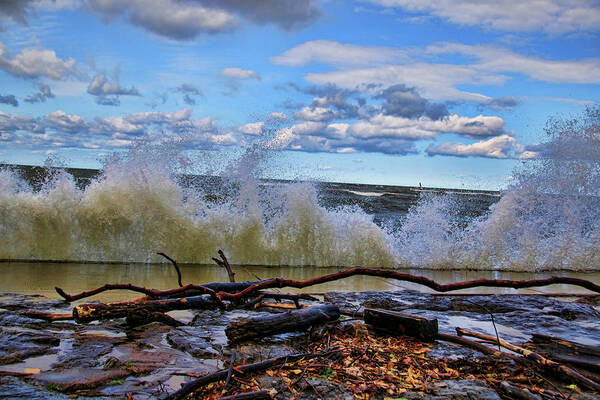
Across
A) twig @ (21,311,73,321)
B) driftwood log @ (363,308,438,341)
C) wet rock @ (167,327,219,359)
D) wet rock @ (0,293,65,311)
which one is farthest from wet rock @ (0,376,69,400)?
driftwood log @ (363,308,438,341)

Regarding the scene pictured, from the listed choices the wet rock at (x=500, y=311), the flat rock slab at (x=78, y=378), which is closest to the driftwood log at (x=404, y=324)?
the wet rock at (x=500, y=311)

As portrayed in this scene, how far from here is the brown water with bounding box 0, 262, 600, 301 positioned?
5914 mm

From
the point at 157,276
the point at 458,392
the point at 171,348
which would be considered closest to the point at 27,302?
the point at 171,348

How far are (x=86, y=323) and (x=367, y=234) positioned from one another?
648cm

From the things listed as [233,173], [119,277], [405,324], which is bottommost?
[119,277]

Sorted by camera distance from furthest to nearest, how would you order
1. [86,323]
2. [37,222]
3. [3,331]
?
[37,222] → [86,323] → [3,331]

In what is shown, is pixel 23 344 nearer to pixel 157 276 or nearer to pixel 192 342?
pixel 192 342

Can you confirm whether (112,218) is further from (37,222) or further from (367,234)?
(367,234)

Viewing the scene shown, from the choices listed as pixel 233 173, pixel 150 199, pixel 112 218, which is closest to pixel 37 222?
pixel 112 218

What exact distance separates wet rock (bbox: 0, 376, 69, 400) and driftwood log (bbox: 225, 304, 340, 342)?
3.72ft

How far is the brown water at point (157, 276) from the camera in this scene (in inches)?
233

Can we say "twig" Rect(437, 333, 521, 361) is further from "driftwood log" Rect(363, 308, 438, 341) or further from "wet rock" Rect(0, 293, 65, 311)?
"wet rock" Rect(0, 293, 65, 311)

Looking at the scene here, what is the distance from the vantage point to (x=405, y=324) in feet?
11.4

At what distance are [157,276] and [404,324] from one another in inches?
180
